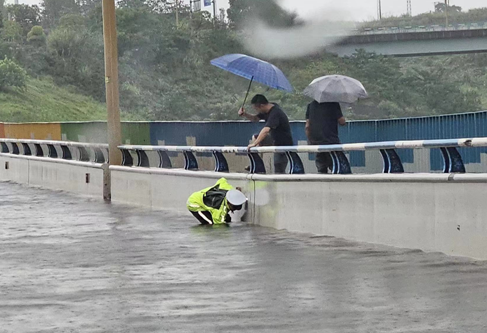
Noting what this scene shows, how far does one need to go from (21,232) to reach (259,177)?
129 inches

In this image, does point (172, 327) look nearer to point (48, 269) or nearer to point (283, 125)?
point (48, 269)

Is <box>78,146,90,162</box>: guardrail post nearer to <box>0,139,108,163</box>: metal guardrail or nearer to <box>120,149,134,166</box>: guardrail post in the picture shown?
<box>0,139,108,163</box>: metal guardrail

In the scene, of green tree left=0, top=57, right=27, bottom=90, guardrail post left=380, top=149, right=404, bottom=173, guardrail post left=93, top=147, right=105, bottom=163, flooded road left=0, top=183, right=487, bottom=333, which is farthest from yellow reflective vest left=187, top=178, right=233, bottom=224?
green tree left=0, top=57, right=27, bottom=90

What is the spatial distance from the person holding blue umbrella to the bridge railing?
276mm

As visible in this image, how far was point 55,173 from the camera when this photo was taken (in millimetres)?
28469

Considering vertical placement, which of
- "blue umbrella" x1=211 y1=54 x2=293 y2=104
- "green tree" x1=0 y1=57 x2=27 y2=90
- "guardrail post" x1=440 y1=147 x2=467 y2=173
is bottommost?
"guardrail post" x1=440 y1=147 x2=467 y2=173

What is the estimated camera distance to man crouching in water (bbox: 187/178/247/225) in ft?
54.4

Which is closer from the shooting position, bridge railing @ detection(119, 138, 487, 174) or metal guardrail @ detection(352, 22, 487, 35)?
bridge railing @ detection(119, 138, 487, 174)

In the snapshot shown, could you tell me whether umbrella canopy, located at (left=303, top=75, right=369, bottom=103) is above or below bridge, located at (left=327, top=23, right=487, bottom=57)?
below

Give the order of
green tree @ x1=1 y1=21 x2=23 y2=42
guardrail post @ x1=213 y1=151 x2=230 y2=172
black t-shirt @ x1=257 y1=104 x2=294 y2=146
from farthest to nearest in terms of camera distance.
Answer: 1. green tree @ x1=1 y1=21 x2=23 y2=42
2. guardrail post @ x1=213 y1=151 x2=230 y2=172
3. black t-shirt @ x1=257 y1=104 x2=294 y2=146

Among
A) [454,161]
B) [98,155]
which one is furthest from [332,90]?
[98,155]

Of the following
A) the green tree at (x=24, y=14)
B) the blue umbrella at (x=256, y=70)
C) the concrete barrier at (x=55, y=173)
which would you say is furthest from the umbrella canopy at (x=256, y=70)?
the green tree at (x=24, y=14)

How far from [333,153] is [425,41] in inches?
2929

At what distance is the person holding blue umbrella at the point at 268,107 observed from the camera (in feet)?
55.3
